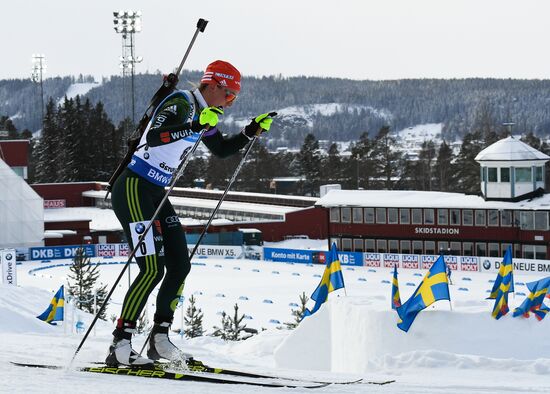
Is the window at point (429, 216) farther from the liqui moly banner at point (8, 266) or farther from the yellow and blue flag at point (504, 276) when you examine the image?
the yellow and blue flag at point (504, 276)

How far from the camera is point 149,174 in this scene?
21.3 feet

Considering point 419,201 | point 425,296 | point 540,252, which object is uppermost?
point 419,201

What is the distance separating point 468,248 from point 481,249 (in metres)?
0.68

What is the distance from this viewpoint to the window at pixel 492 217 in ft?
154

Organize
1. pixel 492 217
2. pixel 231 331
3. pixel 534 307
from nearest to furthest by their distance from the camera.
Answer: pixel 534 307, pixel 231 331, pixel 492 217

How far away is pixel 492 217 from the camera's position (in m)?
47.2

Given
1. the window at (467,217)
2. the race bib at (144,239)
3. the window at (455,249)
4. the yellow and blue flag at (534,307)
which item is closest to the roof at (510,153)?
the window at (467,217)

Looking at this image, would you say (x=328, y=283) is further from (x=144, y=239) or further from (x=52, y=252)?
(x=52, y=252)

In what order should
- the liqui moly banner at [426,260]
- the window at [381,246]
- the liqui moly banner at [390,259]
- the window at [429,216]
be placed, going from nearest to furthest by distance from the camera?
the liqui moly banner at [426,260], the liqui moly banner at [390,259], the window at [429,216], the window at [381,246]

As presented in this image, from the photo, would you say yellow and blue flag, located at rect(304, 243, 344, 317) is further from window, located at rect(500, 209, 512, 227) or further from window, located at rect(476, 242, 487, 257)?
window, located at rect(476, 242, 487, 257)

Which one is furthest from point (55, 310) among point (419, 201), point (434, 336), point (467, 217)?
point (419, 201)

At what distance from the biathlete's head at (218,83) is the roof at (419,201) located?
40877 mm

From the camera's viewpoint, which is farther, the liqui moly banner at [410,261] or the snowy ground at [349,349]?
the liqui moly banner at [410,261]

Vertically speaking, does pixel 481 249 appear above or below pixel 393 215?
below
